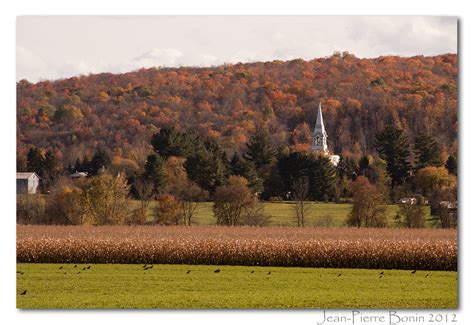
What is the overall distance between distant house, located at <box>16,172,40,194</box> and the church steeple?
154 inches

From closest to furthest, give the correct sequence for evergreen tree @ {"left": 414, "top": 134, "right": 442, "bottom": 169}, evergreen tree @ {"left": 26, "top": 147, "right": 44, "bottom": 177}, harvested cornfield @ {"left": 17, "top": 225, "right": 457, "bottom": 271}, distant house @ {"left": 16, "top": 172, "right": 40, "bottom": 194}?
distant house @ {"left": 16, "top": 172, "right": 40, "bottom": 194} → evergreen tree @ {"left": 26, "top": 147, "right": 44, "bottom": 177} → evergreen tree @ {"left": 414, "top": 134, "right": 442, "bottom": 169} → harvested cornfield @ {"left": 17, "top": 225, "right": 457, "bottom": 271}

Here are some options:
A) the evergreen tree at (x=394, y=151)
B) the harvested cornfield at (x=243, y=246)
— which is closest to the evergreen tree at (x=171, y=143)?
the harvested cornfield at (x=243, y=246)

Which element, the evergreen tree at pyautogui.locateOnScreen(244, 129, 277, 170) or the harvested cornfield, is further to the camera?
the harvested cornfield

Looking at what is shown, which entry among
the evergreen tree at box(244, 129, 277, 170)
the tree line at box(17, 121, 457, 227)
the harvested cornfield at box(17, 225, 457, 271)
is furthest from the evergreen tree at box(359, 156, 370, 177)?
the evergreen tree at box(244, 129, 277, 170)

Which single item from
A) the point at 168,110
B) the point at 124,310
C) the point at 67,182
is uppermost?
the point at 168,110

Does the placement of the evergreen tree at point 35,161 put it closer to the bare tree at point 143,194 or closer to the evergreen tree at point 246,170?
the bare tree at point 143,194

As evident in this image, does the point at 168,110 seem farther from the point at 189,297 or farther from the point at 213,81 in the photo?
the point at 189,297

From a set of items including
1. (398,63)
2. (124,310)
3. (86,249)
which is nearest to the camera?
(124,310)

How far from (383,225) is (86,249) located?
499 centimetres

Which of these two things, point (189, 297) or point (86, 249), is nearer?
point (189, 297)

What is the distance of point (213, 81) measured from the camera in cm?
1661

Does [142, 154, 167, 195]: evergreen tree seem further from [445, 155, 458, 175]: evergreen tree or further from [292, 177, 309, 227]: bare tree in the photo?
[445, 155, 458, 175]: evergreen tree

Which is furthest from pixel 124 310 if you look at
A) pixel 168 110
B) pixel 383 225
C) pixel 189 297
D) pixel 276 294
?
pixel 383 225

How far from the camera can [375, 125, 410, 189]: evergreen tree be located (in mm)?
16469
